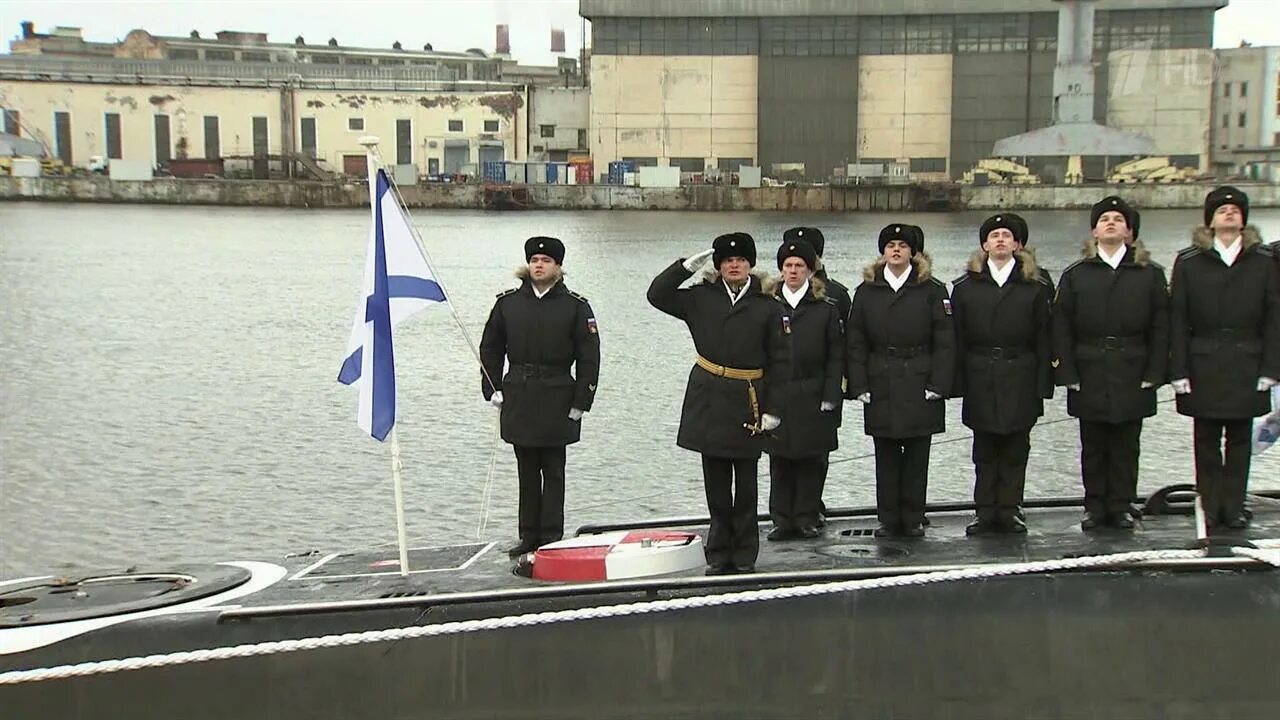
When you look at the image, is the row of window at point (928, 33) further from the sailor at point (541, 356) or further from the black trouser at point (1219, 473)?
the black trouser at point (1219, 473)

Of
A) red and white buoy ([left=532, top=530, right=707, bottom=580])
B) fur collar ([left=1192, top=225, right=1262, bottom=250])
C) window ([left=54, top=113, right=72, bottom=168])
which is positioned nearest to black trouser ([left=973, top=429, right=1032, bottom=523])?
fur collar ([left=1192, top=225, right=1262, bottom=250])

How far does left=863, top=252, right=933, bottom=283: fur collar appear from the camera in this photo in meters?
8.98

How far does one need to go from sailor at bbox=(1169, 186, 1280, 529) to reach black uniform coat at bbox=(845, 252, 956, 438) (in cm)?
128

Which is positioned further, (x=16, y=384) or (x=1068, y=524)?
(x=16, y=384)

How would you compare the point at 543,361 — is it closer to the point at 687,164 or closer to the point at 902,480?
the point at 902,480

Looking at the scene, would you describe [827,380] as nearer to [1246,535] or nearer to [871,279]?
[871,279]

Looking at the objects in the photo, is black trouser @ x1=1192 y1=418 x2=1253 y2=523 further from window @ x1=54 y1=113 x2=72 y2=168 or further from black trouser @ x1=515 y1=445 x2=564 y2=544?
window @ x1=54 y1=113 x2=72 y2=168

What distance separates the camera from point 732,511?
843 cm

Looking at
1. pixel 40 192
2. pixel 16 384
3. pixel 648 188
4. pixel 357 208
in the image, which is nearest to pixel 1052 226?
pixel 648 188

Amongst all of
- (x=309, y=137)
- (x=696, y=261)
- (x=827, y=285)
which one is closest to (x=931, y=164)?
(x=309, y=137)

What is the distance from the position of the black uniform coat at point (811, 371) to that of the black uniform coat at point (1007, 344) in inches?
28.9

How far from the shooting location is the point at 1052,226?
7300cm

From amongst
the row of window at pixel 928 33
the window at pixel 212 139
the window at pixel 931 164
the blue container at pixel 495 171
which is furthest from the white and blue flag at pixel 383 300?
the window at pixel 212 139

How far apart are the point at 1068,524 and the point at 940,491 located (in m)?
7.31
